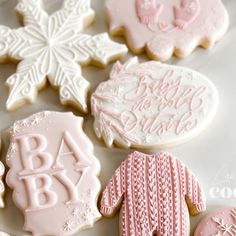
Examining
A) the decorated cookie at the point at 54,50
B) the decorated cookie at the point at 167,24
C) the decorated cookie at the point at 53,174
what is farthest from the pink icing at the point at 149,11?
the decorated cookie at the point at 53,174

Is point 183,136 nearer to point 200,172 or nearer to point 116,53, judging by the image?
point 200,172

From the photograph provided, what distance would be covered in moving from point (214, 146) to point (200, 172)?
0.29 feet

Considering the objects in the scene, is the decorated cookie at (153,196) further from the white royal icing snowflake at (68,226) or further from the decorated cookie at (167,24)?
the decorated cookie at (167,24)

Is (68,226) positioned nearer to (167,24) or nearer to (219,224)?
(219,224)

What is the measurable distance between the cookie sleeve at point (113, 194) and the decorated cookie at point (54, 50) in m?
0.24

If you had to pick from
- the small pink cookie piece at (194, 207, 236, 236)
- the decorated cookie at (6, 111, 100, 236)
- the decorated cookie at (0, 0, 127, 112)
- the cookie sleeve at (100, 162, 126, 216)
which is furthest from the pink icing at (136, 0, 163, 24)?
the small pink cookie piece at (194, 207, 236, 236)

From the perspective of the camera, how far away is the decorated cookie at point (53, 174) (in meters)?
1.41

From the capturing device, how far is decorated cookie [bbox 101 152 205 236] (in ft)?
4.55

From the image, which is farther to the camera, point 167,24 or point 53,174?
point 167,24

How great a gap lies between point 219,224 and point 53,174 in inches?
17.3

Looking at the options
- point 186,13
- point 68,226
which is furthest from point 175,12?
point 68,226

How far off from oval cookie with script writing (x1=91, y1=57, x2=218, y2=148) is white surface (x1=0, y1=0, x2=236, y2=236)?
0.12 feet

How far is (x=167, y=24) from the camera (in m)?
1.68

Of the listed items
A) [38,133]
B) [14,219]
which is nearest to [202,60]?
[38,133]
